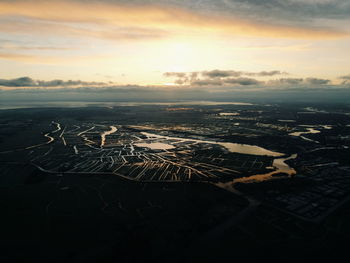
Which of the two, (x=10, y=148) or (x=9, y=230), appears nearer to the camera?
(x=9, y=230)

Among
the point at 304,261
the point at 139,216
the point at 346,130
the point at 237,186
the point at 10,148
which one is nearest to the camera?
the point at 304,261

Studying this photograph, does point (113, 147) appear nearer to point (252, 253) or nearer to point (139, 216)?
point (139, 216)

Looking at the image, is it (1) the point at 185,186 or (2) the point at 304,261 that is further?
(1) the point at 185,186

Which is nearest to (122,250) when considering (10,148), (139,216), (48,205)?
(139,216)

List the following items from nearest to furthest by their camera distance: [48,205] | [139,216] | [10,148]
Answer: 1. [139,216]
2. [48,205]
3. [10,148]

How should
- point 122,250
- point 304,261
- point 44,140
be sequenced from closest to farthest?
point 304,261 < point 122,250 < point 44,140

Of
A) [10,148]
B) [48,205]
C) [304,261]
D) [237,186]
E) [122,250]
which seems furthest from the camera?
[10,148]

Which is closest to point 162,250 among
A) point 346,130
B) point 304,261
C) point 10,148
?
point 304,261

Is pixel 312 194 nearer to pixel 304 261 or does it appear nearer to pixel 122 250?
pixel 304 261
